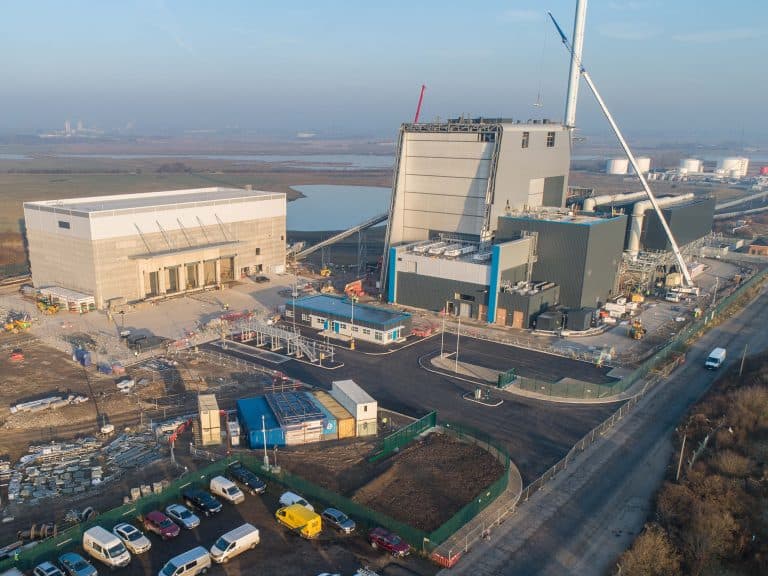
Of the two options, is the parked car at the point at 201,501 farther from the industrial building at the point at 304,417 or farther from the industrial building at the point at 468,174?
the industrial building at the point at 468,174

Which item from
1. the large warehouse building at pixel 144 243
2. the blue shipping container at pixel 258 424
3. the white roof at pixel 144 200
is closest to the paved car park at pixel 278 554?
the blue shipping container at pixel 258 424

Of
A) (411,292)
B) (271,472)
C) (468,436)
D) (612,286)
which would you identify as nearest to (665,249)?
(612,286)

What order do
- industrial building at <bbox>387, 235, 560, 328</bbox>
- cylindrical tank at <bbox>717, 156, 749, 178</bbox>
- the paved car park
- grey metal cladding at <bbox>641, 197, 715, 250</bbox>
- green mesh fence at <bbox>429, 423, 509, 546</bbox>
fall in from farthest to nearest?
cylindrical tank at <bbox>717, 156, 749, 178</bbox>, grey metal cladding at <bbox>641, 197, 715, 250</bbox>, industrial building at <bbox>387, 235, 560, 328</bbox>, green mesh fence at <bbox>429, 423, 509, 546</bbox>, the paved car park

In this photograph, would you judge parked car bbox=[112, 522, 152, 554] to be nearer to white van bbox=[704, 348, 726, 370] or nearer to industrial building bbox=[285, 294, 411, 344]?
industrial building bbox=[285, 294, 411, 344]

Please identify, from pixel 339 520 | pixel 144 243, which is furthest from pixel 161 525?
pixel 144 243

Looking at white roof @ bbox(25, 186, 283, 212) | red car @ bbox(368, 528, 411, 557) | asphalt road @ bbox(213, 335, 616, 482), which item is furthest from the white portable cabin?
white roof @ bbox(25, 186, 283, 212)

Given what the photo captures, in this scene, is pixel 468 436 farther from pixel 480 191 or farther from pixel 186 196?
pixel 186 196
